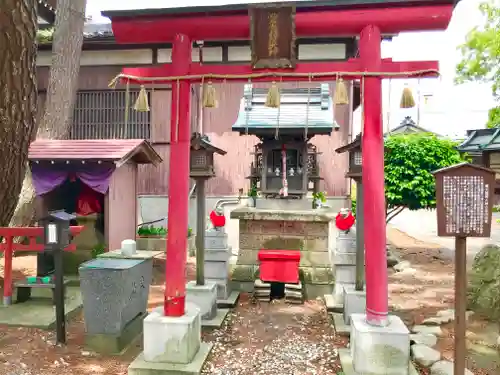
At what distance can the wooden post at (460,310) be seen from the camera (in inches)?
160

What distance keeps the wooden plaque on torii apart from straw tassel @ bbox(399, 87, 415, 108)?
1.60 metres

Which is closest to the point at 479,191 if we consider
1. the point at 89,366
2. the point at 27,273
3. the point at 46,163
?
the point at 89,366

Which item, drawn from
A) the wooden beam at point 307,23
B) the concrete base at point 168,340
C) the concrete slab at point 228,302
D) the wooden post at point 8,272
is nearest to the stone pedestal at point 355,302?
the concrete slab at point 228,302

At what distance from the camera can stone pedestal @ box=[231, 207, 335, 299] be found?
29.3 feet

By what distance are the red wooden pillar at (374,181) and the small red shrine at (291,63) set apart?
0.01 m

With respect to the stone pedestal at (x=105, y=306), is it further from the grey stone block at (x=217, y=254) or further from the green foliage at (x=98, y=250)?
the green foliage at (x=98, y=250)

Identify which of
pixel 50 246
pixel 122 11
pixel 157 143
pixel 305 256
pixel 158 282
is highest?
pixel 122 11

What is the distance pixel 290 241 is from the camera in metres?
9.31

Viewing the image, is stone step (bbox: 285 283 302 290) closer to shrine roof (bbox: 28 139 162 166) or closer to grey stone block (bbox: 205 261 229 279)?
grey stone block (bbox: 205 261 229 279)

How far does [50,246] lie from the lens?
6059mm

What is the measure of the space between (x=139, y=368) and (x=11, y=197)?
2917mm

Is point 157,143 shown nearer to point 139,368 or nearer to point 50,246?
point 50,246

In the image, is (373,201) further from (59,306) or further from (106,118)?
(106,118)

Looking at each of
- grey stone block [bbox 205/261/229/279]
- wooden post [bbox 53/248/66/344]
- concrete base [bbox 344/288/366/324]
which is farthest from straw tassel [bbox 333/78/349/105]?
wooden post [bbox 53/248/66/344]
